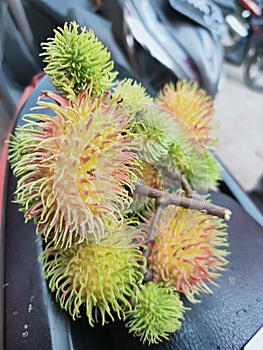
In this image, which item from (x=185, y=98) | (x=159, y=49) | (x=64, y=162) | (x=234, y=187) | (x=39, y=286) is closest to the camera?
(x=64, y=162)

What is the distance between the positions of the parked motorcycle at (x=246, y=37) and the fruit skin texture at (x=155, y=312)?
A: 1158 millimetres

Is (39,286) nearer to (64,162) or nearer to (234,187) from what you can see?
(64,162)

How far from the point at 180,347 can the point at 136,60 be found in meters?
0.70

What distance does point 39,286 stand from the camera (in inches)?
19.6

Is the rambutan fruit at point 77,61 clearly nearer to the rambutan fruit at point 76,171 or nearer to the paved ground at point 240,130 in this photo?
the rambutan fruit at point 76,171

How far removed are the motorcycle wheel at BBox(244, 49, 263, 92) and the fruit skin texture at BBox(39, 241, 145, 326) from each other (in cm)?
209

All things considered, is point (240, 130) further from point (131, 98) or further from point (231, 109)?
point (131, 98)

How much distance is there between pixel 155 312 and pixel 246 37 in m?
1.56

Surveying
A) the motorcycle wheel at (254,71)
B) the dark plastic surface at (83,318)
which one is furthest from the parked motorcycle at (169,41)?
the motorcycle wheel at (254,71)

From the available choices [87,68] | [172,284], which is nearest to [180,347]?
[172,284]

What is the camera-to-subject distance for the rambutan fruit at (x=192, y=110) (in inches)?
23.7

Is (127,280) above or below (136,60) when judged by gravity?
below

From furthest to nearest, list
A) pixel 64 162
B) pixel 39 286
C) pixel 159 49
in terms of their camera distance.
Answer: pixel 159 49 < pixel 39 286 < pixel 64 162

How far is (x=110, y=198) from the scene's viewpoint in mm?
419
